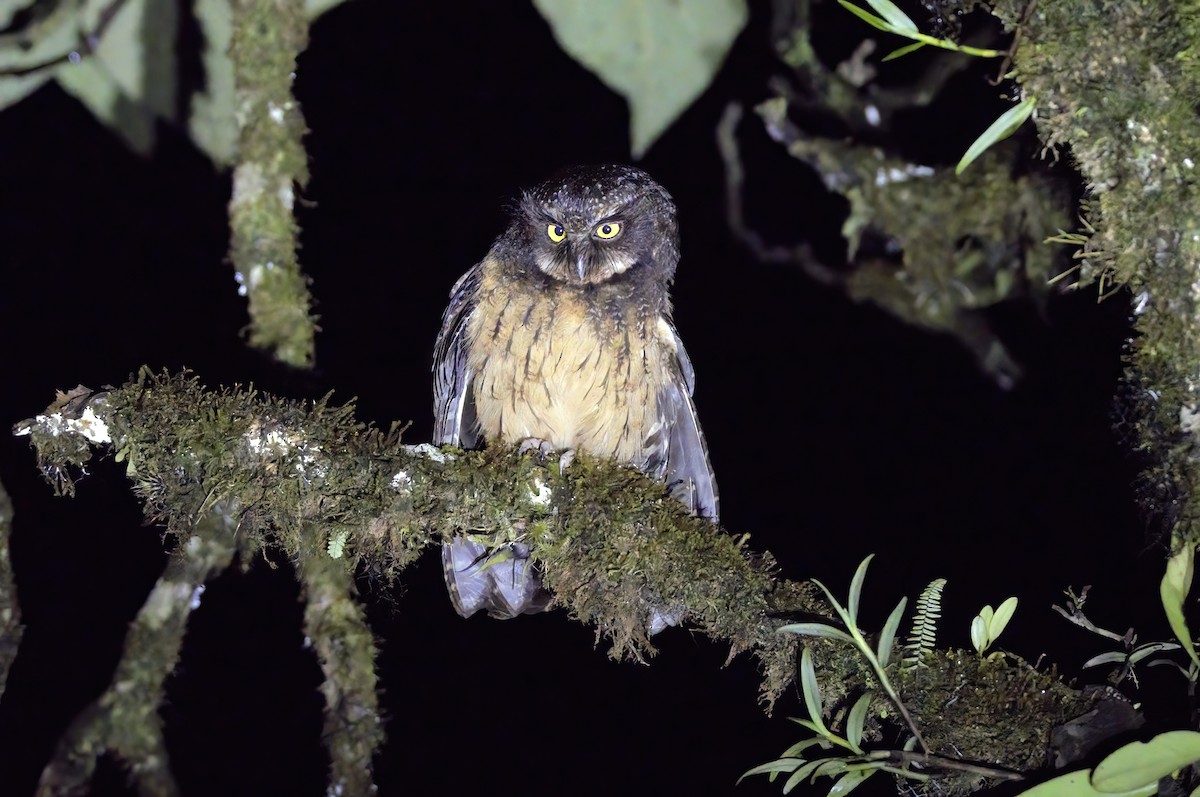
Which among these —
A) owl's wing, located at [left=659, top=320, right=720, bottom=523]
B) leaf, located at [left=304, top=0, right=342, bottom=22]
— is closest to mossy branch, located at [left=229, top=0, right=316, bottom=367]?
leaf, located at [left=304, top=0, right=342, bottom=22]

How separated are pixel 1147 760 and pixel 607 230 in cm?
191

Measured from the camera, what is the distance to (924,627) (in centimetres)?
153

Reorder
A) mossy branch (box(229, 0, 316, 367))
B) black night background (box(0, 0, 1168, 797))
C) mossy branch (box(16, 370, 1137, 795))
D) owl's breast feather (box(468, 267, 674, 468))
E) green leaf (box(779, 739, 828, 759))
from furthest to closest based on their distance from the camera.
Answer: black night background (box(0, 0, 1168, 797))
owl's breast feather (box(468, 267, 674, 468))
mossy branch (box(229, 0, 316, 367))
mossy branch (box(16, 370, 1137, 795))
green leaf (box(779, 739, 828, 759))

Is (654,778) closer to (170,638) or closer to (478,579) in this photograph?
(478,579)

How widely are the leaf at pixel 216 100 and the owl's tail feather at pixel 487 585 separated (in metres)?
1.32

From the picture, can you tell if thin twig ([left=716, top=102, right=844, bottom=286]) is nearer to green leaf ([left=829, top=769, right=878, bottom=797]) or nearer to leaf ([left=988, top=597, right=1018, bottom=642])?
leaf ([left=988, top=597, right=1018, bottom=642])

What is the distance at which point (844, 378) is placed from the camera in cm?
405

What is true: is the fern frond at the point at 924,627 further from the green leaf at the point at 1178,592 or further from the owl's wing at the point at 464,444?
the owl's wing at the point at 464,444

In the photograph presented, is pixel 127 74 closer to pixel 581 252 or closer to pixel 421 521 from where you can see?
pixel 581 252

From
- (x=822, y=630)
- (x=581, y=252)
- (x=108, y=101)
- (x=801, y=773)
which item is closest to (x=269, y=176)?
(x=108, y=101)

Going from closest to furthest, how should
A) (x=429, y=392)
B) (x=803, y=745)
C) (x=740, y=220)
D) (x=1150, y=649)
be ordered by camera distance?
(x=1150, y=649), (x=803, y=745), (x=740, y=220), (x=429, y=392)

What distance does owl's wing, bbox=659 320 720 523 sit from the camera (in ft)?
9.10

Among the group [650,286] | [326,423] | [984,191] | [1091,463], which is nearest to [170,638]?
[326,423]

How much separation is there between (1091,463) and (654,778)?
2108 millimetres
